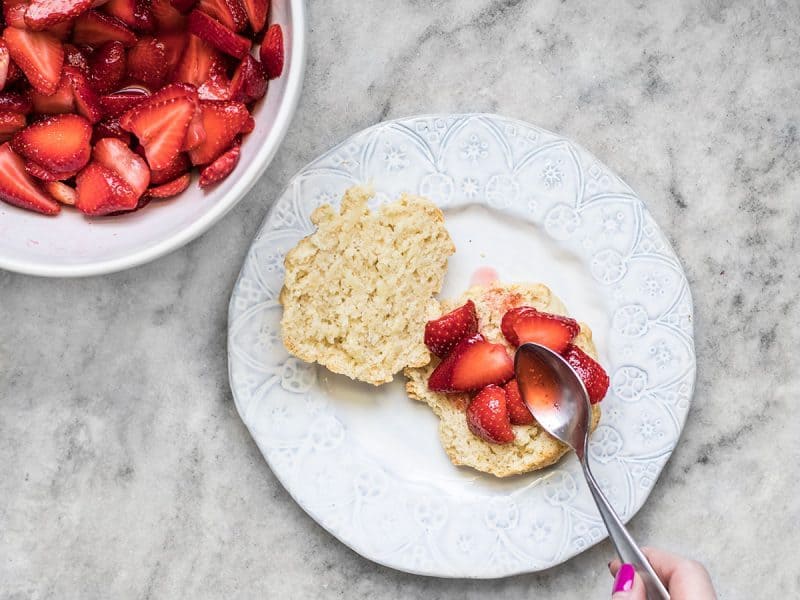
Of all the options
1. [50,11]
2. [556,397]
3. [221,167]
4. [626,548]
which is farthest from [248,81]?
[626,548]

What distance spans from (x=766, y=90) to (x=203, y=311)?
62.4 inches

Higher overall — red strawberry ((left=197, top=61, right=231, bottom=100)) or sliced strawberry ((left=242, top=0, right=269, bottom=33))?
sliced strawberry ((left=242, top=0, right=269, bottom=33))

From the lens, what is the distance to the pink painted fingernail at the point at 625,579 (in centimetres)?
178

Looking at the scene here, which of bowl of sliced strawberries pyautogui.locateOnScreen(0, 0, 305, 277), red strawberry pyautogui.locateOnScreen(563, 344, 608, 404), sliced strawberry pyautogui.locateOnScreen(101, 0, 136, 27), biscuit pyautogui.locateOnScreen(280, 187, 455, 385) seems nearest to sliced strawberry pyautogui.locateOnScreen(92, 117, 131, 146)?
bowl of sliced strawberries pyautogui.locateOnScreen(0, 0, 305, 277)

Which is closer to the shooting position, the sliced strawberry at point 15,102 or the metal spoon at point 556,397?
the sliced strawberry at point 15,102

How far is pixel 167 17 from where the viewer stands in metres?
1.81

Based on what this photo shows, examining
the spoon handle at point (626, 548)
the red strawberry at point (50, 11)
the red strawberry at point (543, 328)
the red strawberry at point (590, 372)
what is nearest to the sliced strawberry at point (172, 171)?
the red strawberry at point (50, 11)

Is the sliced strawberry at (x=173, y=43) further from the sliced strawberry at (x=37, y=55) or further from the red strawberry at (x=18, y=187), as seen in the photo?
the red strawberry at (x=18, y=187)

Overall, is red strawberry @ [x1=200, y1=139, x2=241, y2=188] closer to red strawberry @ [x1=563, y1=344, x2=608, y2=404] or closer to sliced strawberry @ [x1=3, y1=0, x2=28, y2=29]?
sliced strawberry @ [x1=3, y1=0, x2=28, y2=29]

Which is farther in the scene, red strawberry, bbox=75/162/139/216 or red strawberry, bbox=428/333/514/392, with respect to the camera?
red strawberry, bbox=428/333/514/392

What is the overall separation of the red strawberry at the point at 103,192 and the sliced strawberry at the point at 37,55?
18cm

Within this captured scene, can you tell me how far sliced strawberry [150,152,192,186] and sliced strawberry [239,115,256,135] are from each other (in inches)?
5.6

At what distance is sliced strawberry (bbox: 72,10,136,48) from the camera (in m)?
1.76

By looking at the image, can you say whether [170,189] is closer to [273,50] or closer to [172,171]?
[172,171]
